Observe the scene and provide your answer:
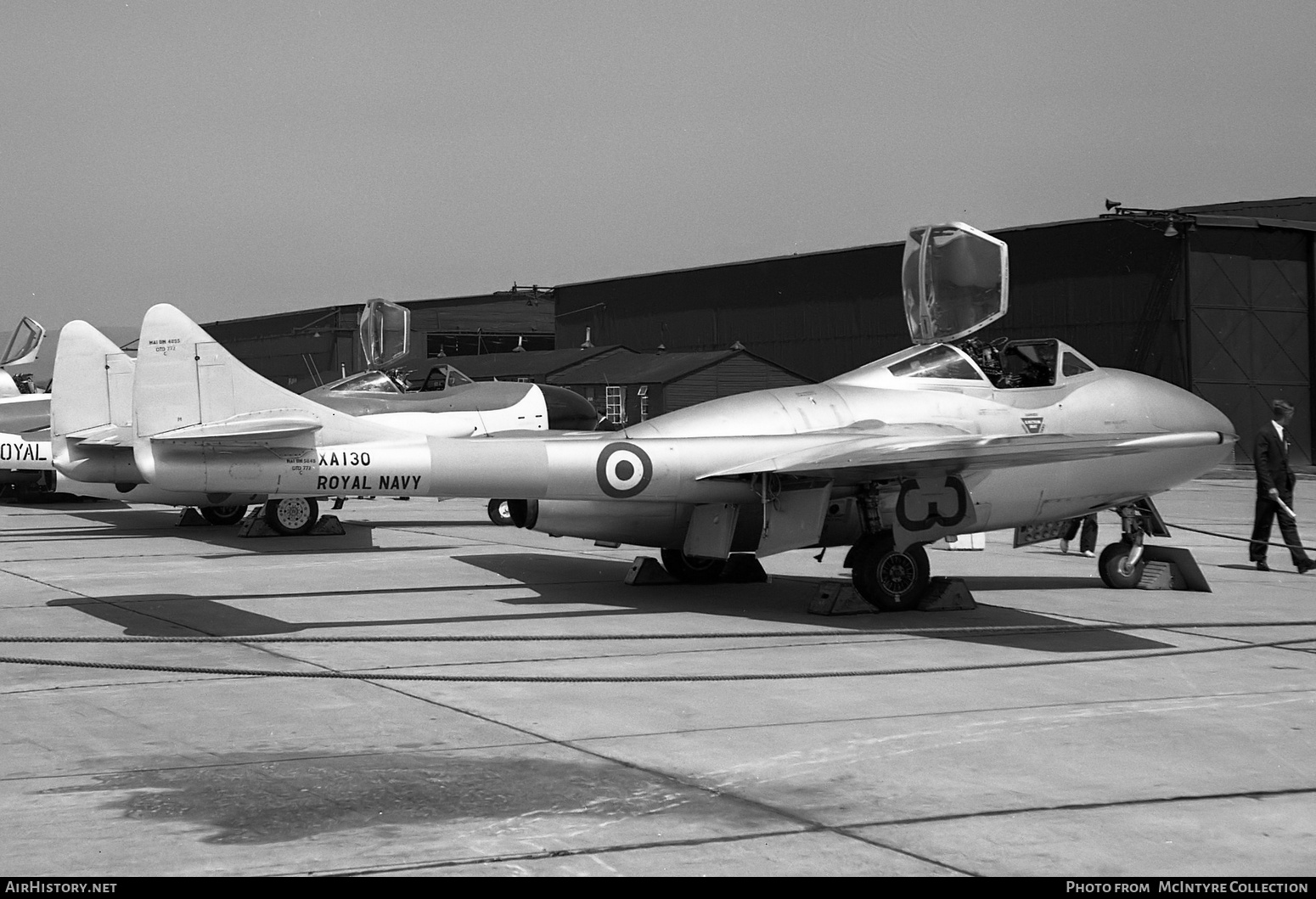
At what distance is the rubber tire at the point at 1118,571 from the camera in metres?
13.3

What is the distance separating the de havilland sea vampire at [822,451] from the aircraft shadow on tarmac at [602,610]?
19.1 inches

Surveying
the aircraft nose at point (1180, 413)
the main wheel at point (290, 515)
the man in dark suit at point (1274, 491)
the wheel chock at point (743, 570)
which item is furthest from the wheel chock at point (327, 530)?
the man in dark suit at point (1274, 491)

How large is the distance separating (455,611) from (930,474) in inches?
163

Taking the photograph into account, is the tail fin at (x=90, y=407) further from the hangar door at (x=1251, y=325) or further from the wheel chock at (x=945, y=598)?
the hangar door at (x=1251, y=325)

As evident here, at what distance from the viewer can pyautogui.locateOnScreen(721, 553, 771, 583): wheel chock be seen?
44.1 feet

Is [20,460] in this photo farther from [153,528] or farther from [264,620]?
[264,620]

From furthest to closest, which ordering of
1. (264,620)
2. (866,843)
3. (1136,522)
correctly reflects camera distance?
(1136,522) → (264,620) → (866,843)

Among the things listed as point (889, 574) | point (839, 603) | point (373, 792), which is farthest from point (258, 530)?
point (373, 792)

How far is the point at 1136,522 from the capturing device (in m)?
13.3

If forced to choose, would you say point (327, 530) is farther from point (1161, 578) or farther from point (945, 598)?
point (1161, 578)

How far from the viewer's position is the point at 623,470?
1082cm

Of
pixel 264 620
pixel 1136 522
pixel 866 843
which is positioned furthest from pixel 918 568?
pixel 866 843

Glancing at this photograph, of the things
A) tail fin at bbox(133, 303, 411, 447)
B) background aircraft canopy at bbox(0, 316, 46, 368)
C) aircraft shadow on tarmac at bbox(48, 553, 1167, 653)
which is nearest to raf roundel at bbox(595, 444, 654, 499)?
aircraft shadow on tarmac at bbox(48, 553, 1167, 653)

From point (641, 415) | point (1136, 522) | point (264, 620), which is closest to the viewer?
point (264, 620)
